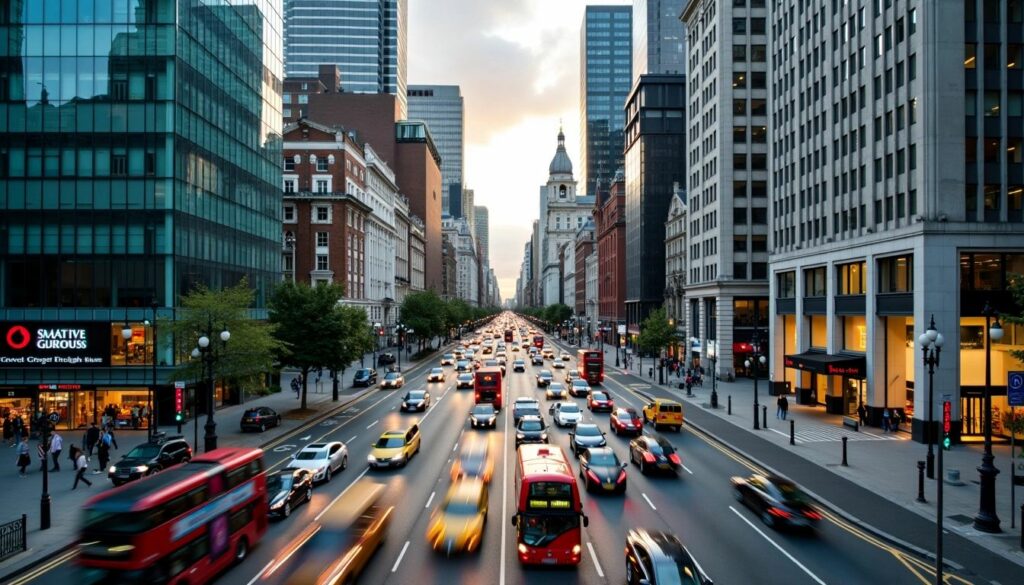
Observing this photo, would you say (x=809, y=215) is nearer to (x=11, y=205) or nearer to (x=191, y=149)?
(x=191, y=149)

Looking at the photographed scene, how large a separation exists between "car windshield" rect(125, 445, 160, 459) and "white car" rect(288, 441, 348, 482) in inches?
226

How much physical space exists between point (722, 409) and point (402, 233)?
94017 mm

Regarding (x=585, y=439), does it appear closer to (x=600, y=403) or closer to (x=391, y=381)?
(x=600, y=403)

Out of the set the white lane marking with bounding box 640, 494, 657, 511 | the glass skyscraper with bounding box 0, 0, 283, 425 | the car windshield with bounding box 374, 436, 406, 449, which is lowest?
the white lane marking with bounding box 640, 494, 657, 511

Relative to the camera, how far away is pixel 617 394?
53406 millimetres

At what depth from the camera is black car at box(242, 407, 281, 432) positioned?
3547 centimetres

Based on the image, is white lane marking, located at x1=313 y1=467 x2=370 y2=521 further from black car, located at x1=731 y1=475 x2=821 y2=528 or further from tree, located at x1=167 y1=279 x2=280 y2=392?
black car, located at x1=731 y1=475 x2=821 y2=528

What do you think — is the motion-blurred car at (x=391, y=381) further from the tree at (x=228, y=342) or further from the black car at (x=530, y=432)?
the black car at (x=530, y=432)

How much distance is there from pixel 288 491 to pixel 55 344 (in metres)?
27.2

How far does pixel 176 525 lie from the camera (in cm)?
1382

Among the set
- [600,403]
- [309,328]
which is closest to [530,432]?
[600,403]

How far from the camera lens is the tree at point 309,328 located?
42906mm

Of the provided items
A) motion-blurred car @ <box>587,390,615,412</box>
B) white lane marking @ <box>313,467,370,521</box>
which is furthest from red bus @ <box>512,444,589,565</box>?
motion-blurred car @ <box>587,390,615,412</box>

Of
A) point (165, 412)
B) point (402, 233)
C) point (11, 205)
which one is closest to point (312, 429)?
point (165, 412)
